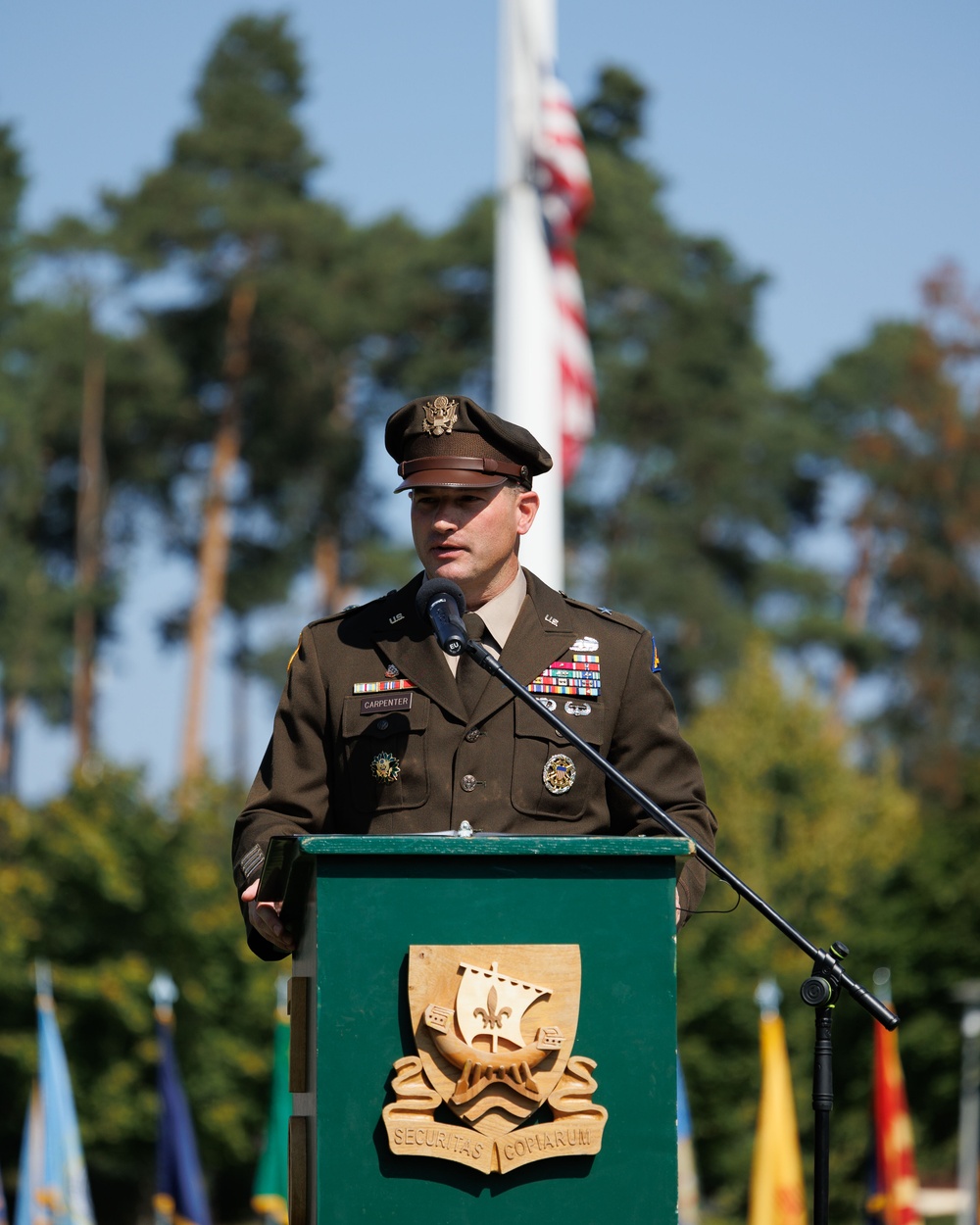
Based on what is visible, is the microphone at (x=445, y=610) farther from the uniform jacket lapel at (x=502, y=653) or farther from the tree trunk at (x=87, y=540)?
the tree trunk at (x=87, y=540)

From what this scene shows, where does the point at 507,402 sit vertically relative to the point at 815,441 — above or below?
below

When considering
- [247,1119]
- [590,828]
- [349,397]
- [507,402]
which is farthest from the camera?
[349,397]

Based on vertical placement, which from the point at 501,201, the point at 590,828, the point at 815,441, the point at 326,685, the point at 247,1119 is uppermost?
the point at 815,441

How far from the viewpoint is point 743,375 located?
41031mm

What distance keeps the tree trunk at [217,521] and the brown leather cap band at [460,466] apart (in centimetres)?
3097

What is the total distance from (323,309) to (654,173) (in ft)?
33.0

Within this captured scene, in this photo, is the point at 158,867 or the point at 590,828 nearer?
the point at 590,828

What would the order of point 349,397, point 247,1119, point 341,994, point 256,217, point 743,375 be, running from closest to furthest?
point 341,994 < point 247,1119 < point 256,217 < point 349,397 < point 743,375

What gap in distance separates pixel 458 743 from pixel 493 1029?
0.98 meters

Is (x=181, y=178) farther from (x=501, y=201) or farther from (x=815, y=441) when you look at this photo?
(x=501, y=201)

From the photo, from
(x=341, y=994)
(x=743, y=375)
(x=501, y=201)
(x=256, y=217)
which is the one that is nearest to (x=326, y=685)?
(x=341, y=994)

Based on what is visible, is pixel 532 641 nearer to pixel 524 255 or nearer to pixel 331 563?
pixel 524 255

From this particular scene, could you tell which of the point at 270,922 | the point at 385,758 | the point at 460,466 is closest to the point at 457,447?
the point at 460,466

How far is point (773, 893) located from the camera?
3388cm
